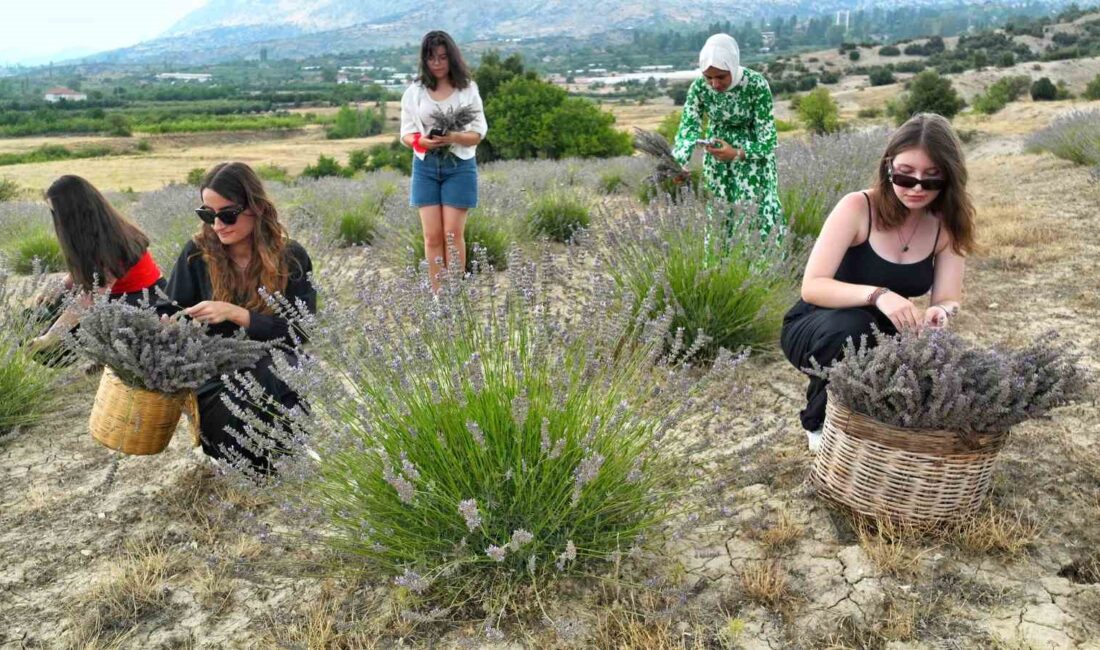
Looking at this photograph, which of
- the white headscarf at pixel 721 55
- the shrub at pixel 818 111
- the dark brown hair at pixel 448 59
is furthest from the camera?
the shrub at pixel 818 111

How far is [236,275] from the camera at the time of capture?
9.82ft

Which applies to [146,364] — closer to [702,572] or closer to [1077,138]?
[702,572]

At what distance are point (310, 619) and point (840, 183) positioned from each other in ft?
16.2

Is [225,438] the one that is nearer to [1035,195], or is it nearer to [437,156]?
[437,156]

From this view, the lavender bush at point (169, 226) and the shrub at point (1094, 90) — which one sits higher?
the lavender bush at point (169, 226)

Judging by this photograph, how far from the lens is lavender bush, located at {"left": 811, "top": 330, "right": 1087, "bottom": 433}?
79.5 inches

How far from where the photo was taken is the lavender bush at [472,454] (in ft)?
6.41

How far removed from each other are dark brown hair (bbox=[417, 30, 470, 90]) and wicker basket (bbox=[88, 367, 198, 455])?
8.17 feet

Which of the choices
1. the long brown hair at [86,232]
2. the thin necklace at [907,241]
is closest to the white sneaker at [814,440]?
the thin necklace at [907,241]

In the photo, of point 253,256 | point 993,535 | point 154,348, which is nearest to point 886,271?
point 993,535

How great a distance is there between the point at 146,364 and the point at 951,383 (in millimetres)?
2428

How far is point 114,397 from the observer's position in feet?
8.77

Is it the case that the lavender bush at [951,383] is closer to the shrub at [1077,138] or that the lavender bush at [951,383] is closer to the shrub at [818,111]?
the shrub at [1077,138]

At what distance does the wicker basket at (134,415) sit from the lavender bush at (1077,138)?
324 inches
